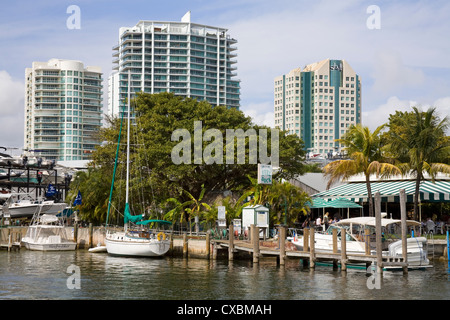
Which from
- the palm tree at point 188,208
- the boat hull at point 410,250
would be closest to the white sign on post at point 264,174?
the palm tree at point 188,208

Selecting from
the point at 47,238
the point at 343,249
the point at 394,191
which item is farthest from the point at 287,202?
the point at 47,238

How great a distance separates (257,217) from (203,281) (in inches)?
443

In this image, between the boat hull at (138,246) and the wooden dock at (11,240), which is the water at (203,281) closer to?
the boat hull at (138,246)

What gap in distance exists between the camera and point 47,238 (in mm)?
50594

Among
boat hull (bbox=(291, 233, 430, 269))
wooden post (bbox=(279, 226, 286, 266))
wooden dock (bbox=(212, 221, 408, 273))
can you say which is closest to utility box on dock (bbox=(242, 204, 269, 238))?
wooden dock (bbox=(212, 221, 408, 273))

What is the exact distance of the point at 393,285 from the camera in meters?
30.4

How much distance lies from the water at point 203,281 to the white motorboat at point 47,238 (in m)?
8.48

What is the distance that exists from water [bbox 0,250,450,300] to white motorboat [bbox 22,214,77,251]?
8476 millimetres

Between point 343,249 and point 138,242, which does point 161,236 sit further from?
point 343,249

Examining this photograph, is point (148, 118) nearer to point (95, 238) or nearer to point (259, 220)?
point (95, 238)

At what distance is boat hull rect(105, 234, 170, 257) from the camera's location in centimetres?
4228

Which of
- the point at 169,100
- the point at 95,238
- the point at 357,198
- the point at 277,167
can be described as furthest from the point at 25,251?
the point at 357,198

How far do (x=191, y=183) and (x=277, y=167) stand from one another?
7.63 metres

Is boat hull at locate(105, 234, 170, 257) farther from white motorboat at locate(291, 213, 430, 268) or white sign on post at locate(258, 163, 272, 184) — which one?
white motorboat at locate(291, 213, 430, 268)
